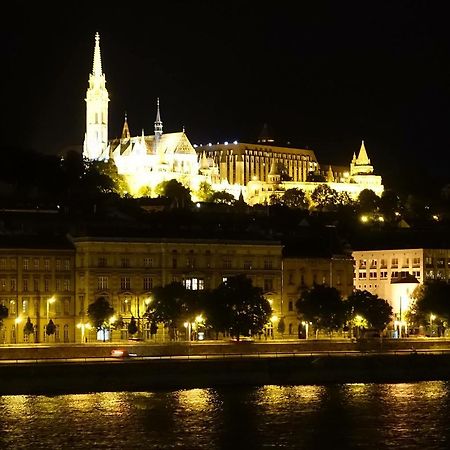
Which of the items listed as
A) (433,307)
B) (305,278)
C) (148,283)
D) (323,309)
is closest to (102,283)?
(148,283)

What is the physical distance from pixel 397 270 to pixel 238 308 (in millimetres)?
38091

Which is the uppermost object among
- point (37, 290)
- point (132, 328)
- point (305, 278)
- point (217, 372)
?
point (305, 278)

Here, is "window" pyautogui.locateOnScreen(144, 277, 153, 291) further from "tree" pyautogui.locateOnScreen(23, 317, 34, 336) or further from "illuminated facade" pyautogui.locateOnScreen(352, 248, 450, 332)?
"illuminated facade" pyautogui.locateOnScreen(352, 248, 450, 332)

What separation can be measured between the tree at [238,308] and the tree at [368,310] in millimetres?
7255

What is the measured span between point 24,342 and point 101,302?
213 inches

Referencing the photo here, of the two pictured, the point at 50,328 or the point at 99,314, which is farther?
the point at 99,314

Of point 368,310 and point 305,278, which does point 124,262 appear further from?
point 368,310

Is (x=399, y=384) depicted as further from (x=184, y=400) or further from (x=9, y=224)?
(x=9, y=224)

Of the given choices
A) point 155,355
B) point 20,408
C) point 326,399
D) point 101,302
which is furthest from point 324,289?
point 20,408

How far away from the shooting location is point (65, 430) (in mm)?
75000

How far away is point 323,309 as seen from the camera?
115750 mm

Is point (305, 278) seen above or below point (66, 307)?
above

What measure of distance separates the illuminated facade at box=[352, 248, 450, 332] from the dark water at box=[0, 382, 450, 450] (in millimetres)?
50846

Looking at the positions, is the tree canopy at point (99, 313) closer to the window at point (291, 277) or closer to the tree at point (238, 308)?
the tree at point (238, 308)
